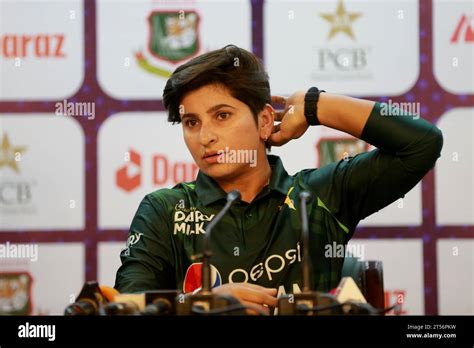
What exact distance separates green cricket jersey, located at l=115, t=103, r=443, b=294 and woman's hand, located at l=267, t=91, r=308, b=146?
10cm

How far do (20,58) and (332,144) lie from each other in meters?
1.26

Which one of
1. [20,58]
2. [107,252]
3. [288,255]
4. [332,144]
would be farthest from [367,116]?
[20,58]

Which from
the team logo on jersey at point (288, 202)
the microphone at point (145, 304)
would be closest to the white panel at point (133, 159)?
the team logo on jersey at point (288, 202)

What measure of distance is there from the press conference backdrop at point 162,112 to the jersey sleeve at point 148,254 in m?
0.73

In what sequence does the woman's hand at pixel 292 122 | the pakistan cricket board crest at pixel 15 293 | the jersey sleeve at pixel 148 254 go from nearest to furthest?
the jersey sleeve at pixel 148 254, the woman's hand at pixel 292 122, the pakistan cricket board crest at pixel 15 293

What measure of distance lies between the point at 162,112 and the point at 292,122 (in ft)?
2.96

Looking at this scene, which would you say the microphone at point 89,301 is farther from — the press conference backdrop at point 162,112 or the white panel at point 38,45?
the white panel at point 38,45

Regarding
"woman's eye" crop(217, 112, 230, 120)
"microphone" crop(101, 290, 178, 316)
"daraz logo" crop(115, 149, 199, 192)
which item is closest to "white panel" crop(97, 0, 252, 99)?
"daraz logo" crop(115, 149, 199, 192)

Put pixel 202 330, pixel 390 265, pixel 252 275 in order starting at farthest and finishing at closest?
pixel 390 265, pixel 252 275, pixel 202 330

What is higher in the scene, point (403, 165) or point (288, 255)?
point (403, 165)

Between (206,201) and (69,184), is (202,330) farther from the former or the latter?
(69,184)

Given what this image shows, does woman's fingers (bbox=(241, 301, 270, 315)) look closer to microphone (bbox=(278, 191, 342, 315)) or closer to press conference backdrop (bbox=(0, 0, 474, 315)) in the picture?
microphone (bbox=(278, 191, 342, 315))

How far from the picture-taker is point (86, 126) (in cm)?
328

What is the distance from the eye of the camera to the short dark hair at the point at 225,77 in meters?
2.47
